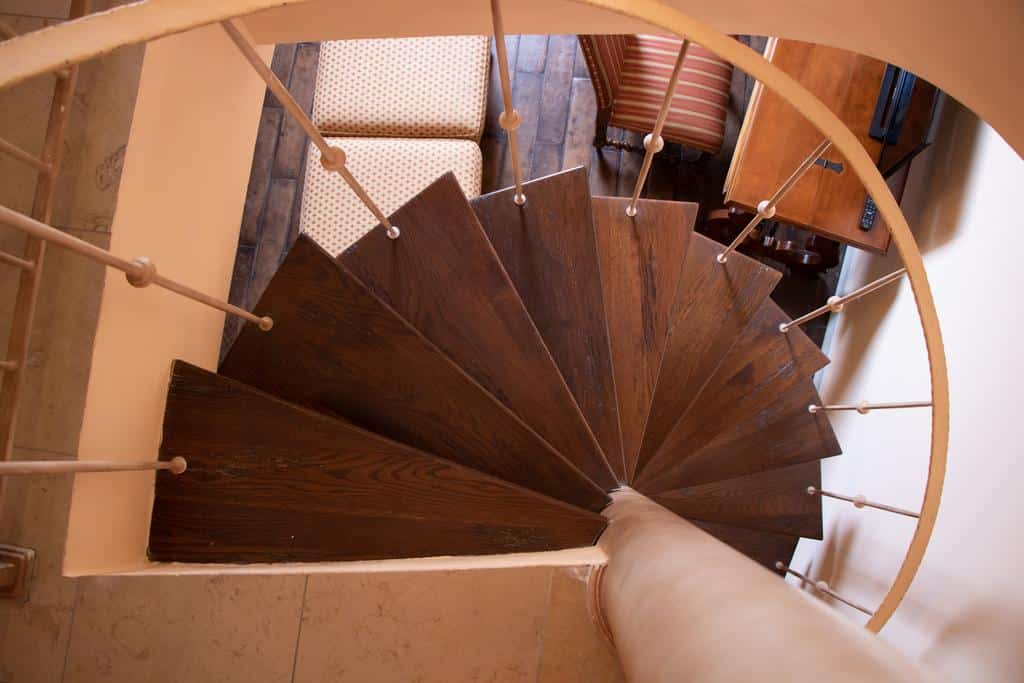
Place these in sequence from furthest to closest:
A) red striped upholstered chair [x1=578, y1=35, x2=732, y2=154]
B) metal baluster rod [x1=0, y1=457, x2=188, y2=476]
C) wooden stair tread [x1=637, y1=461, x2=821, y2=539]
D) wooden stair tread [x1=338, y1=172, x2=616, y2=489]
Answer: red striped upholstered chair [x1=578, y1=35, x2=732, y2=154], wooden stair tread [x1=637, y1=461, x2=821, y2=539], wooden stair tread [x1=338, y1=172, x2=616, y2=489], metal baluster rod [x1=0, y1=457, x2=188, y2=476]

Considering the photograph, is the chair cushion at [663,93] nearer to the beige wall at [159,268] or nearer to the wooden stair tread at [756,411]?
the wooden stair tread at [756,411]

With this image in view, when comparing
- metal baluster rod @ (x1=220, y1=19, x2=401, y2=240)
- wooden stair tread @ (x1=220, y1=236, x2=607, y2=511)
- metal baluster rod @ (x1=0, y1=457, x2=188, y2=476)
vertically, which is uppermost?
metal baluster rod @ (x1=220, y1=19, x2=401, y2=240)

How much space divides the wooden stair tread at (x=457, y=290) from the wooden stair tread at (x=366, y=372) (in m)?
0.13

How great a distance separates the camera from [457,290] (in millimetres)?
1975

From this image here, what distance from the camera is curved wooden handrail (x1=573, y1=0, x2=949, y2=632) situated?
47.3 inches

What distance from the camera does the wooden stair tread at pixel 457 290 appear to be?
1.97 m

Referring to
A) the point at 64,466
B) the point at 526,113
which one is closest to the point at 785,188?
the point at 64,466

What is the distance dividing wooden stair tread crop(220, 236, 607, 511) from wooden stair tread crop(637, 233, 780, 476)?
0.62m

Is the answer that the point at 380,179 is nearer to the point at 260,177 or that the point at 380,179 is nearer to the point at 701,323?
the point at 260,177

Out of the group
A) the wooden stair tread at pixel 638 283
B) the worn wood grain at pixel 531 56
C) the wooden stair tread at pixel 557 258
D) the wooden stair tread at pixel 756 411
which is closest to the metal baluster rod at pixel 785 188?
the wooden stair tread at pixel 638 283

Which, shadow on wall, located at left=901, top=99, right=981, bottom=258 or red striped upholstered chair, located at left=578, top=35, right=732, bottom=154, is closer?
shadow on wall, located at left=901, top=99, right=981, bottom=258

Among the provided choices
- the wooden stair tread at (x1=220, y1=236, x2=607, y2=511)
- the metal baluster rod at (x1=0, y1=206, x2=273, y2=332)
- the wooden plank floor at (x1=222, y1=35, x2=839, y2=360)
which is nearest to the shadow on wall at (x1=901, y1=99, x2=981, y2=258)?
the wooden plank floor at (x1=222, y1=35, x2=839, y2=360)

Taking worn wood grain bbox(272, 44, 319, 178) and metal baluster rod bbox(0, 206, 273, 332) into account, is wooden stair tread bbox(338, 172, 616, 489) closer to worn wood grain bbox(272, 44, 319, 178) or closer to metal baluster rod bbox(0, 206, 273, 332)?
metal baluster rod bbox(0, 206, 273, 332)

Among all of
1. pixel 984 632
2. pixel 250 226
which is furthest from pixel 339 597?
pixel 250 226
